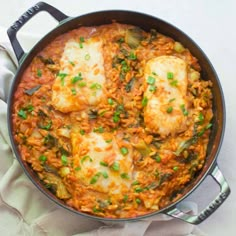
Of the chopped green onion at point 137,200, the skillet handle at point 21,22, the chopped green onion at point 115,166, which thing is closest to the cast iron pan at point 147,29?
the skillet handle at point 21,22

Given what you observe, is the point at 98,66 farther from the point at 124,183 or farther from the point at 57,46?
the point at 124,183

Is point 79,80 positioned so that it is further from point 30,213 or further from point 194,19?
point 194,19

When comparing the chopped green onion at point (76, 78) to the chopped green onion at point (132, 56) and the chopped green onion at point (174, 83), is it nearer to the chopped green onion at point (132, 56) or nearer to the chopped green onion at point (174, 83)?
the chopped green onion at point (132, 56)

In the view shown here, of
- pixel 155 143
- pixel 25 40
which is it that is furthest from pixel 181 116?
pixel 25 40

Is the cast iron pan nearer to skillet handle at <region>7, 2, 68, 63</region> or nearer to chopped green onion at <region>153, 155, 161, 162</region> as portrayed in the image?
skillet handle at <region>7, 2, 68, 63</region>

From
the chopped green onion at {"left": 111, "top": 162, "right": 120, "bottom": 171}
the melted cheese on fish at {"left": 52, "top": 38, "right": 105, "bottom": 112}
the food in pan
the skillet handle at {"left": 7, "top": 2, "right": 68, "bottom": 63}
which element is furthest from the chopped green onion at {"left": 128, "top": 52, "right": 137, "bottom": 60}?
the chopped green onion at {"left": 111, "top": 162, "right": 120, "bottom": 171}

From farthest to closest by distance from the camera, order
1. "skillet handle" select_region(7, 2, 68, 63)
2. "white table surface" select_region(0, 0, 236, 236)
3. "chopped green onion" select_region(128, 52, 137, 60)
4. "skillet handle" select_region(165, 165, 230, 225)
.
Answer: "white table surface" select_region(0, 0, 236, 236) → "chopped green onion" select_region(128, 52, 137, 60) → "skillet handle" select_region(7, 2, 68, 63) → "skillet handle" select_region(165, 165, 230, 225)

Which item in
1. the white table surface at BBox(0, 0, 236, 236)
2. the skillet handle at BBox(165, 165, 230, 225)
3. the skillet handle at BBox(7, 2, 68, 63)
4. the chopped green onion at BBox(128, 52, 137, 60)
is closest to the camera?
the skillet handle at BBox(165, 165, 230, 225)
